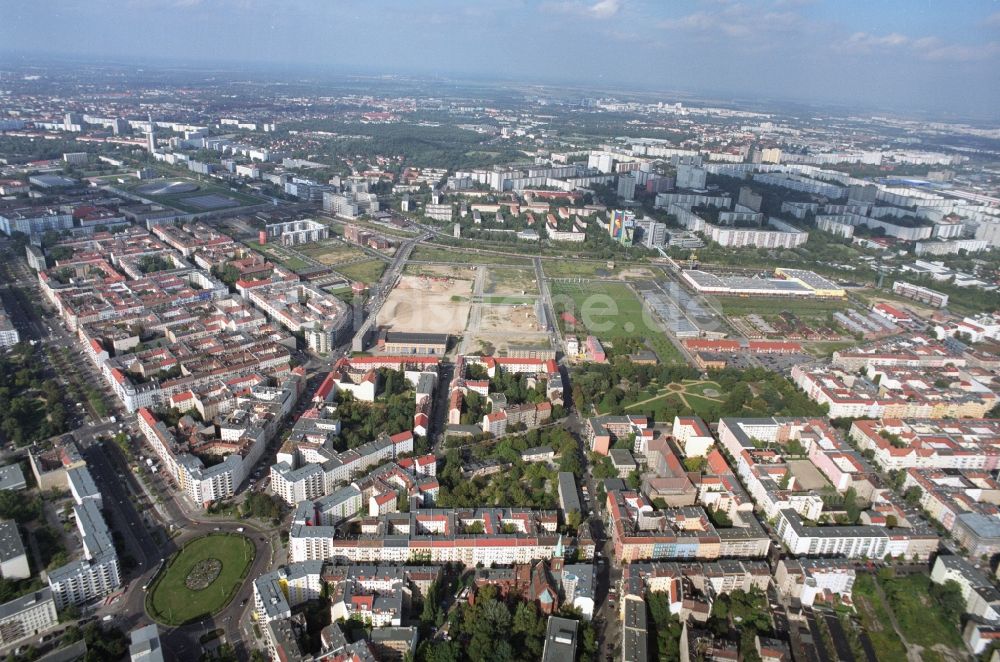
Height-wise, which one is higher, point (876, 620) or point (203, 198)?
point (203, 198)

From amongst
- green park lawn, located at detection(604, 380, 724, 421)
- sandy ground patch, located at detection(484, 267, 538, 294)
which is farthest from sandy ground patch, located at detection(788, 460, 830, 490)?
sandy ground patch, located at detection(484, 267, 538, 294)

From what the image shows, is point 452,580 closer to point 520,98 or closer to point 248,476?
point 248,476

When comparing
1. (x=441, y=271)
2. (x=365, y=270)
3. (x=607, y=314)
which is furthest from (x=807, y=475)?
(x=365, y=270)

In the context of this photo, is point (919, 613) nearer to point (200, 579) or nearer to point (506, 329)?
point (200, 579)

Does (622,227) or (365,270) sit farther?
(622,227)

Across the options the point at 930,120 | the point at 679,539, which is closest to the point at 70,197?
the point at 679,539

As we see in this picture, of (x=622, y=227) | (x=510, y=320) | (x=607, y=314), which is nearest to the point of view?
(x=510, y=320)

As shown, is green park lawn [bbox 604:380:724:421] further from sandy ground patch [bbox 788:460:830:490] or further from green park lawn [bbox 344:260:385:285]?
green park lawn [bbox 344:260:385:285]

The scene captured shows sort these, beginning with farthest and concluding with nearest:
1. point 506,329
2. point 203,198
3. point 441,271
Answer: point 203,198 → point 441,271 → point 506,329
